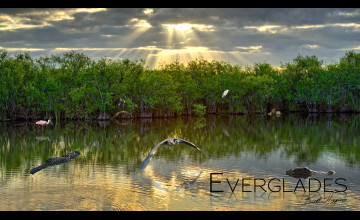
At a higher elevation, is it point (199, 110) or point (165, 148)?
point (199, 110)

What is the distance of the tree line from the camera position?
189 feet

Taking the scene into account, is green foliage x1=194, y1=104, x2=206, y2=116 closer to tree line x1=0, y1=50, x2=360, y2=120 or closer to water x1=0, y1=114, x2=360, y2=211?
tree line x1=0, y1=50, x2=360, y2=120

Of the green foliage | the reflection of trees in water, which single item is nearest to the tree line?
the green foliage

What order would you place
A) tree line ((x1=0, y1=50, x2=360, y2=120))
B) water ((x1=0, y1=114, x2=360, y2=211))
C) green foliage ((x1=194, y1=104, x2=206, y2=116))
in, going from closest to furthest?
water ((x1=0, y1=114, x2=360, y2=211)), tree line ((x1=0, y1=50, x2=360, y2=120)), green foliage ((x1=194, y1=104, x2=206, y2=116))

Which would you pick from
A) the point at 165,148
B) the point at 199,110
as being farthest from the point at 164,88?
the point at 165,148

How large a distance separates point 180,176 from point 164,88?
155 feet

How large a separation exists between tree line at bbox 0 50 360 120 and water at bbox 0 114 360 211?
92.7 feet

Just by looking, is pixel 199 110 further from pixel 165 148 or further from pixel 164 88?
pixel 165 148

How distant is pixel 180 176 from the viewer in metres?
17.5

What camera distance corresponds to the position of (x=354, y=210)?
40.5 feet

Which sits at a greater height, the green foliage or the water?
the green foliage

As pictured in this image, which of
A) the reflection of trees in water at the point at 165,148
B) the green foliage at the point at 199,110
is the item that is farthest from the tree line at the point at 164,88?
the reflection of trees in water at the point at 165,148

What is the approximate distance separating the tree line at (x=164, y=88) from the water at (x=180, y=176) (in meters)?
28.3

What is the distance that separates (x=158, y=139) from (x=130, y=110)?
28.6m
